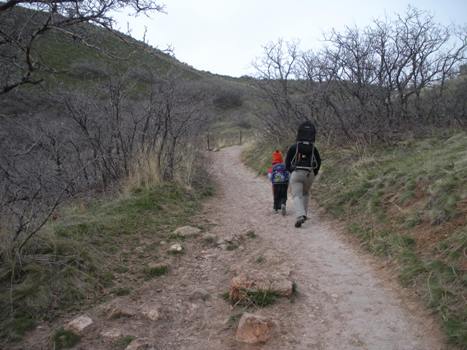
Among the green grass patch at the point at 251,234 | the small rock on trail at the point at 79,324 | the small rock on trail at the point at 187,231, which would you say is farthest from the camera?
the green grass patch at the point at 251,234

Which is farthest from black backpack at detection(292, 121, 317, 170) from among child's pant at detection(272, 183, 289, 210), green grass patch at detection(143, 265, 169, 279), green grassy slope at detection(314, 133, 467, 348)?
green grass patch at detection(143, 265, 169, 279)

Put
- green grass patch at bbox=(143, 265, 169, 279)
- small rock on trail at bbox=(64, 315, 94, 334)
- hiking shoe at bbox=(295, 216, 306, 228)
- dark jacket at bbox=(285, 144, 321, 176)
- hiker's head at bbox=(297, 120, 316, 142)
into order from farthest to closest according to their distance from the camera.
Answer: dark jacket at bbox=(285, 144, 321, 176) → hiker's head at bbox=(297, 120, 316, 142) → hiking shoe at bbox=(295, 216, 306, 228) → green grass patch at bbox=(143, 265, 169, 279) → small rock on trail at bbox=(64, 315, 94, 334)

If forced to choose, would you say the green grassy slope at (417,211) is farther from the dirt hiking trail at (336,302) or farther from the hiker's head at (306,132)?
the hiker's head at (306,132)

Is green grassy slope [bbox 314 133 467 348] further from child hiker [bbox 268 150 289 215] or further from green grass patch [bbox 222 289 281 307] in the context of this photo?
green grass patch [bbox 222 289 281 307]

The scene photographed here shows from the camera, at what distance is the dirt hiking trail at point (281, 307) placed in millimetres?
2930

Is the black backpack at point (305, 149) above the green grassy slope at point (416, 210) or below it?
above

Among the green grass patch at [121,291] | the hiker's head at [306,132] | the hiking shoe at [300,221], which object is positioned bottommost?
the green grass patch at [121,291]

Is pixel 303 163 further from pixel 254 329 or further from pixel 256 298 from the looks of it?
pixel 254 329

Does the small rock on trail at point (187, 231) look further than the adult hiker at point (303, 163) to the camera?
No

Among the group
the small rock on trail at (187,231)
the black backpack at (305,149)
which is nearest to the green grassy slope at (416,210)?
the black backpack at (305,149)

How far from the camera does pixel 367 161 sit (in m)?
7.45

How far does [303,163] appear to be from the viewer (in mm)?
6195

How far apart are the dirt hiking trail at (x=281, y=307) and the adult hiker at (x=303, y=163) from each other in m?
0.92

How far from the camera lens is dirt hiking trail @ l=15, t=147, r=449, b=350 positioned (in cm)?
293
